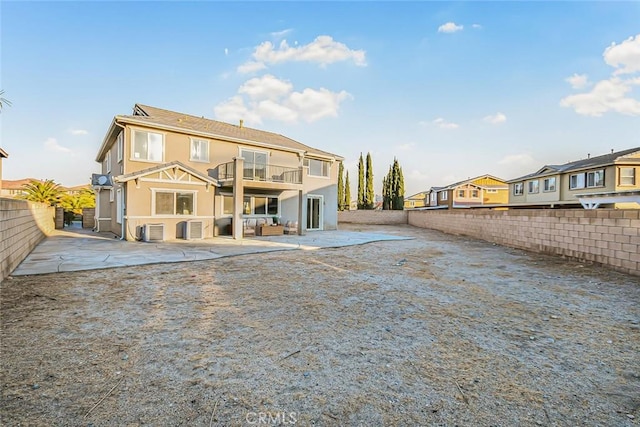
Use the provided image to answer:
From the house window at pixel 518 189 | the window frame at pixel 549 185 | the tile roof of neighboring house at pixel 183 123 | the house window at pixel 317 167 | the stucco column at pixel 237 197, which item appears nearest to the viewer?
the tile roof of neighboring house at pixel 183 123

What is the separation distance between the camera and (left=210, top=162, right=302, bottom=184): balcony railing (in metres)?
14.2

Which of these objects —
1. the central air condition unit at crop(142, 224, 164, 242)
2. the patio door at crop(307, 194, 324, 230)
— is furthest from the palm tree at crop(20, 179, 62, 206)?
the patio door at crop(307, 194, 324, 230)

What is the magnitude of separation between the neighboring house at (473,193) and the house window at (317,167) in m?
21.4

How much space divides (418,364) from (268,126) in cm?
2073

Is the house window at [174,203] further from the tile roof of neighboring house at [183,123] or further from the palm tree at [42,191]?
the palm tree at [42,191]

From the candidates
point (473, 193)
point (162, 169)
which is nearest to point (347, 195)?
point (473, 193)

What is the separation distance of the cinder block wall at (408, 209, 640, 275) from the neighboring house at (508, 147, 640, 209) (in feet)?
15.6

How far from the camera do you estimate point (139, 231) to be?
1157 centimetres

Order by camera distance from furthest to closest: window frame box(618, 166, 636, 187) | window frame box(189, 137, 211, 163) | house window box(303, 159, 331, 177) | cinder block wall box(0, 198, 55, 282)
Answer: window frame box(618, 166, 636, 187) → house window box(303, 159, 331, 177) → window frame box(189, 137, 211, 163) → cinder block wall box(0, 198, 55, 282)

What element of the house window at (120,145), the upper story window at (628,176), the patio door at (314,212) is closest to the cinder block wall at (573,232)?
the patio door at (314,212)

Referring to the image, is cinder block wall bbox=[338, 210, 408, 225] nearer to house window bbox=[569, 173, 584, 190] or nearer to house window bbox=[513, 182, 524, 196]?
house window bbox=[513, 182, 524, 196]

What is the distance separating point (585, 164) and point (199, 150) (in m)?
25.9

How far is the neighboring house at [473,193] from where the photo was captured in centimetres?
3619

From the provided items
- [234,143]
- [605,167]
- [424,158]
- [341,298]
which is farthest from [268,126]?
[605,167]
